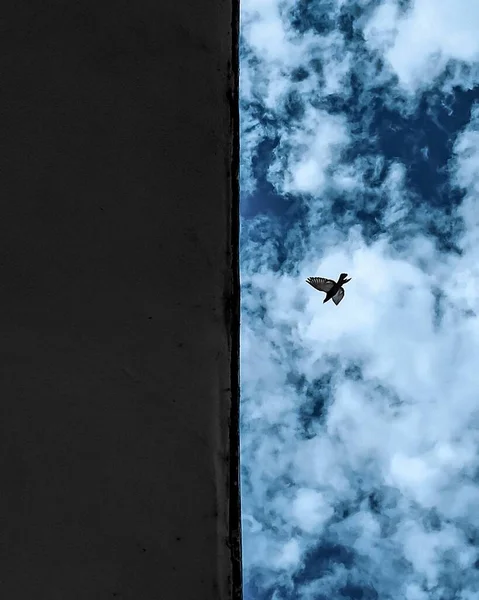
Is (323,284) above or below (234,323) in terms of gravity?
above

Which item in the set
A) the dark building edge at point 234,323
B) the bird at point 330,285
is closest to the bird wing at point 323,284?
the bird at point 330,285

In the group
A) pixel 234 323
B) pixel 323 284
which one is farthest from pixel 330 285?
pixel 234 323

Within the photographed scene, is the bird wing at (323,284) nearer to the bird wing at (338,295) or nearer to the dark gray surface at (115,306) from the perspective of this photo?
the bird wing at (338,295)

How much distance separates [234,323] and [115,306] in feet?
1.11

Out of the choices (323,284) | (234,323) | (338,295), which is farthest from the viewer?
(338,295)

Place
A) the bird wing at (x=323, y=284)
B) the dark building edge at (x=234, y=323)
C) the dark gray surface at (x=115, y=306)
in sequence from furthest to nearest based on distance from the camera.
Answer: the bird wing at (x=323, y=284) < the dark building edge at (x=234, y=323) < the dark gray surface at (x=115, y=306)

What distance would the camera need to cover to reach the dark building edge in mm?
1756

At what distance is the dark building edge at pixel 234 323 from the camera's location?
1.76 m

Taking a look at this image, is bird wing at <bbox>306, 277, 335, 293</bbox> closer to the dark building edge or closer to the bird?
the bird

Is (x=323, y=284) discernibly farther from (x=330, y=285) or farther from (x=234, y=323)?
(x=234, y=323)

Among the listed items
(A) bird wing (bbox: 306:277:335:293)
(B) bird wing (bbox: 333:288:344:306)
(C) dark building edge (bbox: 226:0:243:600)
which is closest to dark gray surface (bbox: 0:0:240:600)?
(C) dark building edge (bbox: 226:0:243:600)

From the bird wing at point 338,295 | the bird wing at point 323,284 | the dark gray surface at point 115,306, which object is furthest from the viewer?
the bird wing at point 338,295

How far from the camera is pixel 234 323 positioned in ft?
6.17

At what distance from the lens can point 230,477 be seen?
1796 millimetres
